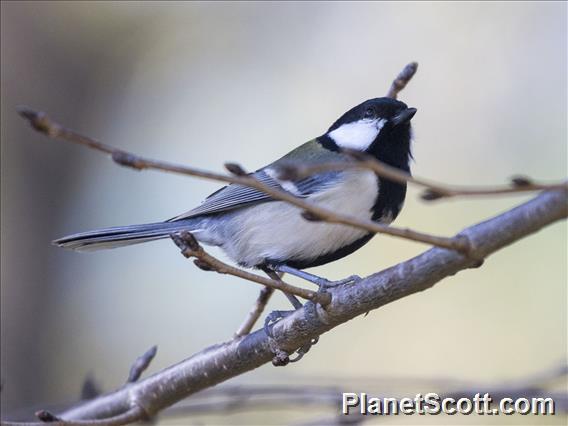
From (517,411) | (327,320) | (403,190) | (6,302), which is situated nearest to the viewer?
(327,320)

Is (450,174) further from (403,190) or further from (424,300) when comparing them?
(403,190)

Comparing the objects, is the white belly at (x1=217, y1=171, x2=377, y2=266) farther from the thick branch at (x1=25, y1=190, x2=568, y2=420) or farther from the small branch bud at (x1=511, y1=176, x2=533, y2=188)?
the small branch bud at (x1=511, y1=176, x2=533, y2=188)

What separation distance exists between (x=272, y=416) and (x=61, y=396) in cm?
Result: 128

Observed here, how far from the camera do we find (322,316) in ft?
6.13

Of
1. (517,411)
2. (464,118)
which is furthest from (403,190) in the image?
(464,118)

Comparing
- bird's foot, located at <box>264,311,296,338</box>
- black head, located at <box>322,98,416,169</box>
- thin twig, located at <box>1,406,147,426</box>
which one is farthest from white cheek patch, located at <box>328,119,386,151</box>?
thin twig, located at <box>1,406,147,426</box>

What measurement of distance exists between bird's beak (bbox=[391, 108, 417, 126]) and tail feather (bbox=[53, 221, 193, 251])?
88 cm

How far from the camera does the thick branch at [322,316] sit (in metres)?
1.41

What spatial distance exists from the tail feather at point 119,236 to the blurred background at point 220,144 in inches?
48.7

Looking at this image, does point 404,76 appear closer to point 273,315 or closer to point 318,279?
point 318,279

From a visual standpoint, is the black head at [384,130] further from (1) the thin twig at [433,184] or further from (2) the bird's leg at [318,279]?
(1) the thin twig at [433,184]

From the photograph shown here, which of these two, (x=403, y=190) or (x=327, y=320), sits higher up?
(x=403, y=190)

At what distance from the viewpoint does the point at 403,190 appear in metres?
2.72

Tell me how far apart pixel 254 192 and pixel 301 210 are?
0.41m
